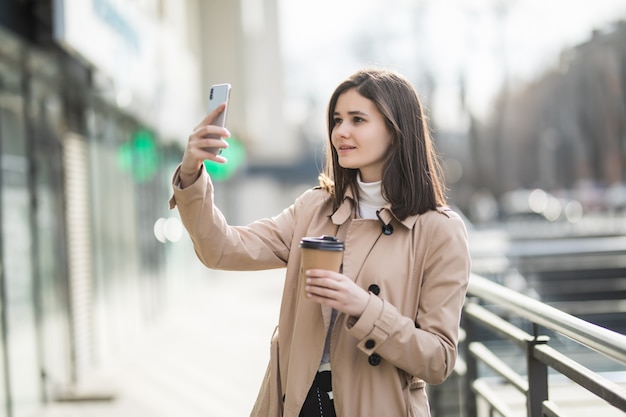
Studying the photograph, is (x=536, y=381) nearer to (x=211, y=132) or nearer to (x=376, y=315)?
(x=376, y=315)

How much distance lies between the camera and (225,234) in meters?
2.10

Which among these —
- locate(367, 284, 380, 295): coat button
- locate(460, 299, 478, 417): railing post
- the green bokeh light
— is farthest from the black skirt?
the green bokeh light

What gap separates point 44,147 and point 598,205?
32.7 metres

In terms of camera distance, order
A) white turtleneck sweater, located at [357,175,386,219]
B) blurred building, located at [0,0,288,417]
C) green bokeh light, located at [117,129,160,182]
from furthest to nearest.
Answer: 1. green bokeh light, located at [117,129,160,182]
2. blurred building, located at [0,0,288,417]
3. white turtleneck sweater, located at [357,175,386,219]

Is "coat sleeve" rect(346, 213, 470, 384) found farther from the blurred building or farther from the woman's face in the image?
the blurred building

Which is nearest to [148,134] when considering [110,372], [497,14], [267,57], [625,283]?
[110,372]

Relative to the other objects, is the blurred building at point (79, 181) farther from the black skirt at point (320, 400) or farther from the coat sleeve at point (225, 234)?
the black skirt at point (320, 400)

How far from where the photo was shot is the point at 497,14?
62.7ft

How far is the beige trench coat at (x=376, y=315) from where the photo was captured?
1864 mm

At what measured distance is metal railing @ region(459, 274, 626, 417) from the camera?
77.0 inches

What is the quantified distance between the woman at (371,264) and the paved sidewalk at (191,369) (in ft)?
12.7

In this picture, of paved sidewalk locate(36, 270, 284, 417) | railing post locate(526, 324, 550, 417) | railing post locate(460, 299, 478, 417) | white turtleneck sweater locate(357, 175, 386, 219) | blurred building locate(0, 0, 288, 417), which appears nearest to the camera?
white turtleneck sweater locate(357, 175, 386, 219)

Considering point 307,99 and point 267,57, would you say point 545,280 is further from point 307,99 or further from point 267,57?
point 307,99

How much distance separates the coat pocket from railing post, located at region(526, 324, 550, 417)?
106cm
